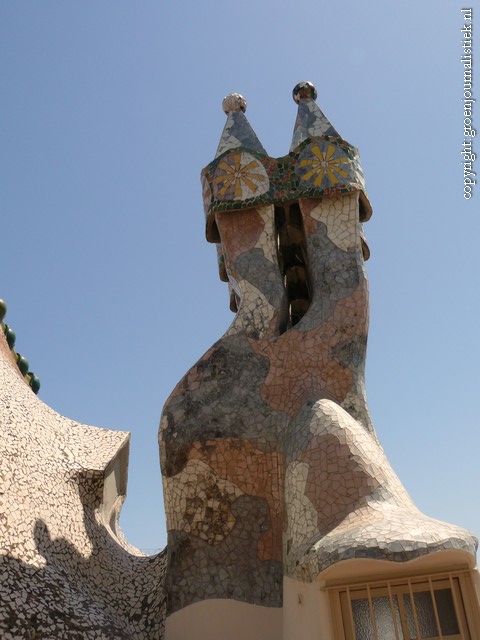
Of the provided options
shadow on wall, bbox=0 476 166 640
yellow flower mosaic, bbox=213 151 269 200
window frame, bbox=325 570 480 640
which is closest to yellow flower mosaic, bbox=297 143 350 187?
yellow flower mosaic, bbox=213 151 269 200

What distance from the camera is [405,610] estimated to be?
3.48 meters

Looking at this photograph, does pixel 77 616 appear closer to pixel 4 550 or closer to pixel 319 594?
pixel 4 550

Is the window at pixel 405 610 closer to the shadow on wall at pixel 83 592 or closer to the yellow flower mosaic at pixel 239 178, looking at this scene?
the shadow on wall at pixel 83 592

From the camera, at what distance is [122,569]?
5.26m

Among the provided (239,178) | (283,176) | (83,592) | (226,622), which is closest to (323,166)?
(283,176)

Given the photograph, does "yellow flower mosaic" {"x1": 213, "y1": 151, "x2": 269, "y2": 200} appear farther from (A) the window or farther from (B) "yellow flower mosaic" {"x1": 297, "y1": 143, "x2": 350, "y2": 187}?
(A) the window

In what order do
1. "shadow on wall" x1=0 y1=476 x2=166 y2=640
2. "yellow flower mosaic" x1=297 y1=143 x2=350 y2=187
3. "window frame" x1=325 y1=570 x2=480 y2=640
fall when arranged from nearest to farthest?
"window frame" x1=325 y1=570 x2=480 y2=640 < "shadow on wall" x1=0 y1=476 x2=166 y2=640 < "yellow flower mosaic" x1=297 y1=143 x2=350 y2=187

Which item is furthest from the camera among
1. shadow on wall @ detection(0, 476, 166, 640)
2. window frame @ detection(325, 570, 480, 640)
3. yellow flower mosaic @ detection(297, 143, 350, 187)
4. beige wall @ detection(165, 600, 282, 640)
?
yellow flower mosaic @ detection(297, 143, 350, 187)

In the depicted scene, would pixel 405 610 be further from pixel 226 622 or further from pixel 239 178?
pixel 239 178

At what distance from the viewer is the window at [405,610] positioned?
3.39m

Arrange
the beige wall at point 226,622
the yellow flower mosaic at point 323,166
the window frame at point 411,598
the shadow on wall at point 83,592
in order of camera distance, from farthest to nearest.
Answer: the yellow flower mosaic at point 323,166
the beige wall at point 226,622
the shadow on wall at point 83,592
the window frame at point 411,598

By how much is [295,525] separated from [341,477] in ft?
1.39

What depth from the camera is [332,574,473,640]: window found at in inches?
133

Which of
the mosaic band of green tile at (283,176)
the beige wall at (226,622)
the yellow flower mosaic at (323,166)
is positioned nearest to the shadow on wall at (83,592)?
the beige wall at (226,622)
